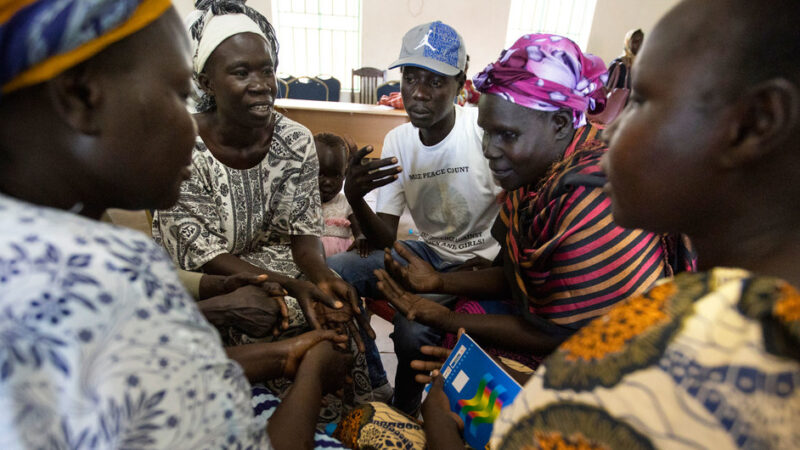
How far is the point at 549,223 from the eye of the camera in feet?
3.46

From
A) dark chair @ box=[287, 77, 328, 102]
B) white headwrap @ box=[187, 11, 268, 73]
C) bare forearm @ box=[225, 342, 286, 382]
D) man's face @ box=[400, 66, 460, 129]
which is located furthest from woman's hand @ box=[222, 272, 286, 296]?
dark chair @ box=[287, 77, 328, 102]

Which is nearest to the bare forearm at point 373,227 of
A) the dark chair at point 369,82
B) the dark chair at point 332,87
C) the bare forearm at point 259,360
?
the bare forearm at point 259,360

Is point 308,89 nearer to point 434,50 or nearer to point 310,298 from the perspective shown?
point 434,50

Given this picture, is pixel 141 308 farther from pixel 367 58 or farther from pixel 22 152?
pixel 367 58

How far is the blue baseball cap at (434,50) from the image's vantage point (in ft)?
5.72

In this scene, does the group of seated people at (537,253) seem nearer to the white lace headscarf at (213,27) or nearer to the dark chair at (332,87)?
the white lace headscarf at (213,27)

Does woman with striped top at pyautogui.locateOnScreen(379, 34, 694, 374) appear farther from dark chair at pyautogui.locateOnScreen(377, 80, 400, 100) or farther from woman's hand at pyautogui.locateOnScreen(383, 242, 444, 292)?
dark chair at pyautogui.locateOnScreen(377, 80, 400, 100)

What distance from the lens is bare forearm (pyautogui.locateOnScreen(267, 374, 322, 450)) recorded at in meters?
0.78

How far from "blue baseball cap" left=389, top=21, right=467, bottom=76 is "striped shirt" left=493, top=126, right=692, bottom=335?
0.77 metres

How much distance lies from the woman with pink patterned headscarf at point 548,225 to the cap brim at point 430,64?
53 centimetres

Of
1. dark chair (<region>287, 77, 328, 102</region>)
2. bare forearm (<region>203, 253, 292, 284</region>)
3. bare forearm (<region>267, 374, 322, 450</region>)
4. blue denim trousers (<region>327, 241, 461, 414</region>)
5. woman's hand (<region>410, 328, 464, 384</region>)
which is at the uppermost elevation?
dark chair (<region>287, 77, 328, 102</region>)

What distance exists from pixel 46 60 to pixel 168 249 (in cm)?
112

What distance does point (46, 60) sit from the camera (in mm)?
427

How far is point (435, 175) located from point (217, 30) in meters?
0.97
